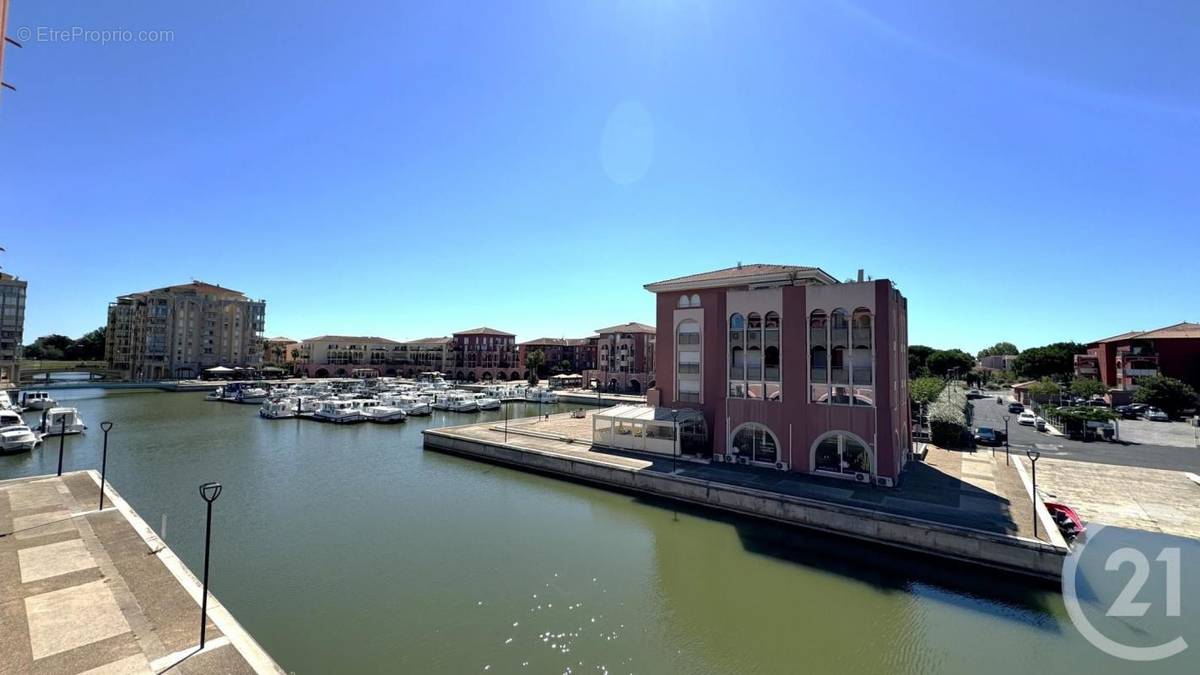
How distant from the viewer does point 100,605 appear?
879 centimetres

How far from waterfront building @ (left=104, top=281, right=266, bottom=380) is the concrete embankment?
8321cm

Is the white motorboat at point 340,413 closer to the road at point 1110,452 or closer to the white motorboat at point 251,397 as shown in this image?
the white motorboat at point 251,397

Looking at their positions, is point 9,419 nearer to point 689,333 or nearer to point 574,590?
point 574,590

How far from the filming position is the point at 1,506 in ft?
44.8

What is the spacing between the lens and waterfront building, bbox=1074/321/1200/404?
47.1 meters

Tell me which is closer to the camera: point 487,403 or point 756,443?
point 756,443

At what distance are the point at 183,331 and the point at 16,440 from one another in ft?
222

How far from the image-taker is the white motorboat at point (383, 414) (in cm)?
4350

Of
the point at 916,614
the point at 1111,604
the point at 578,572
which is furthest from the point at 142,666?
the point at 1111,604

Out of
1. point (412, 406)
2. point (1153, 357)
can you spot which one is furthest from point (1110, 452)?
point (412, 406)

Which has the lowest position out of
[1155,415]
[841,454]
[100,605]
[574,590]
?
[574,590]

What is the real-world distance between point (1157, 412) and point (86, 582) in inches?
2403

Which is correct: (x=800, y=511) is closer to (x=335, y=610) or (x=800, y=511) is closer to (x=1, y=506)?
(x=335, y=610)

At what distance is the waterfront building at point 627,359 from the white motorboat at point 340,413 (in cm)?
3201
